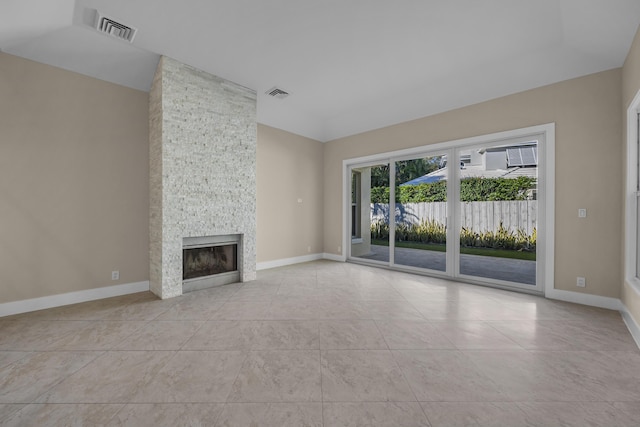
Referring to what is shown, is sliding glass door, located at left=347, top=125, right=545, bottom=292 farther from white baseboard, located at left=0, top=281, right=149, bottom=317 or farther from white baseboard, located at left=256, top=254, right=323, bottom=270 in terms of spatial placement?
white baseboard, located at left=0, top=281, right=149, bottom=317

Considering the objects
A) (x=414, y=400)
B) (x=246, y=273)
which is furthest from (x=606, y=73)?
(x=246, y=273)

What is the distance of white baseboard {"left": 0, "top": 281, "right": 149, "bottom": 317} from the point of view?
3051 mm

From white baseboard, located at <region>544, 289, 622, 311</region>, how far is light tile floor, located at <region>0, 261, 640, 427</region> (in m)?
0.17

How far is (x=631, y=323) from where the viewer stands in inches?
106

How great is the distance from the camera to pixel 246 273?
459 centimetres

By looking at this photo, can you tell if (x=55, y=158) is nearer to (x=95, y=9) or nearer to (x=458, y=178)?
(x=95, y=9)

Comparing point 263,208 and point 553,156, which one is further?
point 263,208

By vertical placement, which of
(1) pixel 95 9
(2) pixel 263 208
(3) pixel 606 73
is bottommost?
(2) pixel 263 208

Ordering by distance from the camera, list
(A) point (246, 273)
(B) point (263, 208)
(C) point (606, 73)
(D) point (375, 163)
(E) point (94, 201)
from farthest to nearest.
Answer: (D) point (375, 163), (B) point (263, 208), (A) point (246, 273), (E) point (94, 201), (C) point (606, 73)

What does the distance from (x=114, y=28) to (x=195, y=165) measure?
1.78m

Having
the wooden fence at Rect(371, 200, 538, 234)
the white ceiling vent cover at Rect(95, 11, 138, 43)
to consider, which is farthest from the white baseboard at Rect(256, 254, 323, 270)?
the white ceiling vent cover at Rect(95, 11, 138, 43)

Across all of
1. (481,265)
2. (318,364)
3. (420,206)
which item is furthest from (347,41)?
(481,265)

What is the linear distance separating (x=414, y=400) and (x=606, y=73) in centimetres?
461

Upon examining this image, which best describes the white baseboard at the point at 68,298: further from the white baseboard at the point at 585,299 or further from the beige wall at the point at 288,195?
the white baseboard at the point at 585,299
